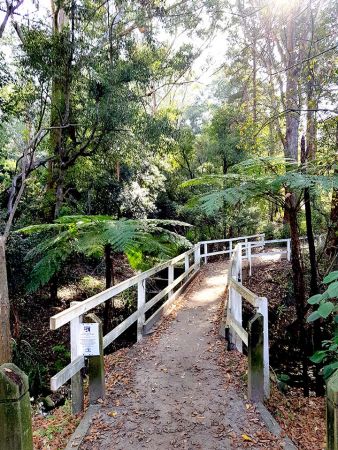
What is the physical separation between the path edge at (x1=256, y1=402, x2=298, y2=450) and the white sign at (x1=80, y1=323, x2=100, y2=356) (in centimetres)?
179

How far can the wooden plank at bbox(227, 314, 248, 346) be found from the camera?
421 centimetres

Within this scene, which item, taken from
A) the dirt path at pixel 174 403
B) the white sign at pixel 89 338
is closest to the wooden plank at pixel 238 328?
the dirt path at pixel 174 403

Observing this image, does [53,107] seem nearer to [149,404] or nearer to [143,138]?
[143,138]

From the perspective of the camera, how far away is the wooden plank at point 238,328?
4213mm

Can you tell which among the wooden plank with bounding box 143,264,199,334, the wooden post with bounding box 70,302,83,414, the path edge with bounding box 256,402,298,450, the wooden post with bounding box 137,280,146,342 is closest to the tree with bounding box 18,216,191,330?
the wooden post with bounding box 137,280,146,342

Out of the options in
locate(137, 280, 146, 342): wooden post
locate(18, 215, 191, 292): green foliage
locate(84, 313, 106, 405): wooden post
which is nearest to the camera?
locate(84, 313, 106, 405): wooden post

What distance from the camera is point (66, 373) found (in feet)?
10.5

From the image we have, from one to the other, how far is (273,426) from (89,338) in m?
1.96

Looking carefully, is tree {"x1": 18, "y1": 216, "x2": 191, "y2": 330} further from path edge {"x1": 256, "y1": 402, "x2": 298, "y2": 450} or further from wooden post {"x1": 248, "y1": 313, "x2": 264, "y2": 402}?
path edge {"x1": 256, "y1": 402, "x2": 298, "y2": 450}

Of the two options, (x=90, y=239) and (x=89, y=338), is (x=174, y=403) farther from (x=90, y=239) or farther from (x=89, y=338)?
(x=90, y=239)

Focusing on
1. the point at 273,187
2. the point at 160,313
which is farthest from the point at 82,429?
the point at 273,187

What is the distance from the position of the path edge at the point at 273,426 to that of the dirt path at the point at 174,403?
0.27 feet

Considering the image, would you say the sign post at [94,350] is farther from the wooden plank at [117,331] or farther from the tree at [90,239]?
the tree at [90,239]

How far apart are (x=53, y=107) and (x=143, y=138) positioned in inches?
107
